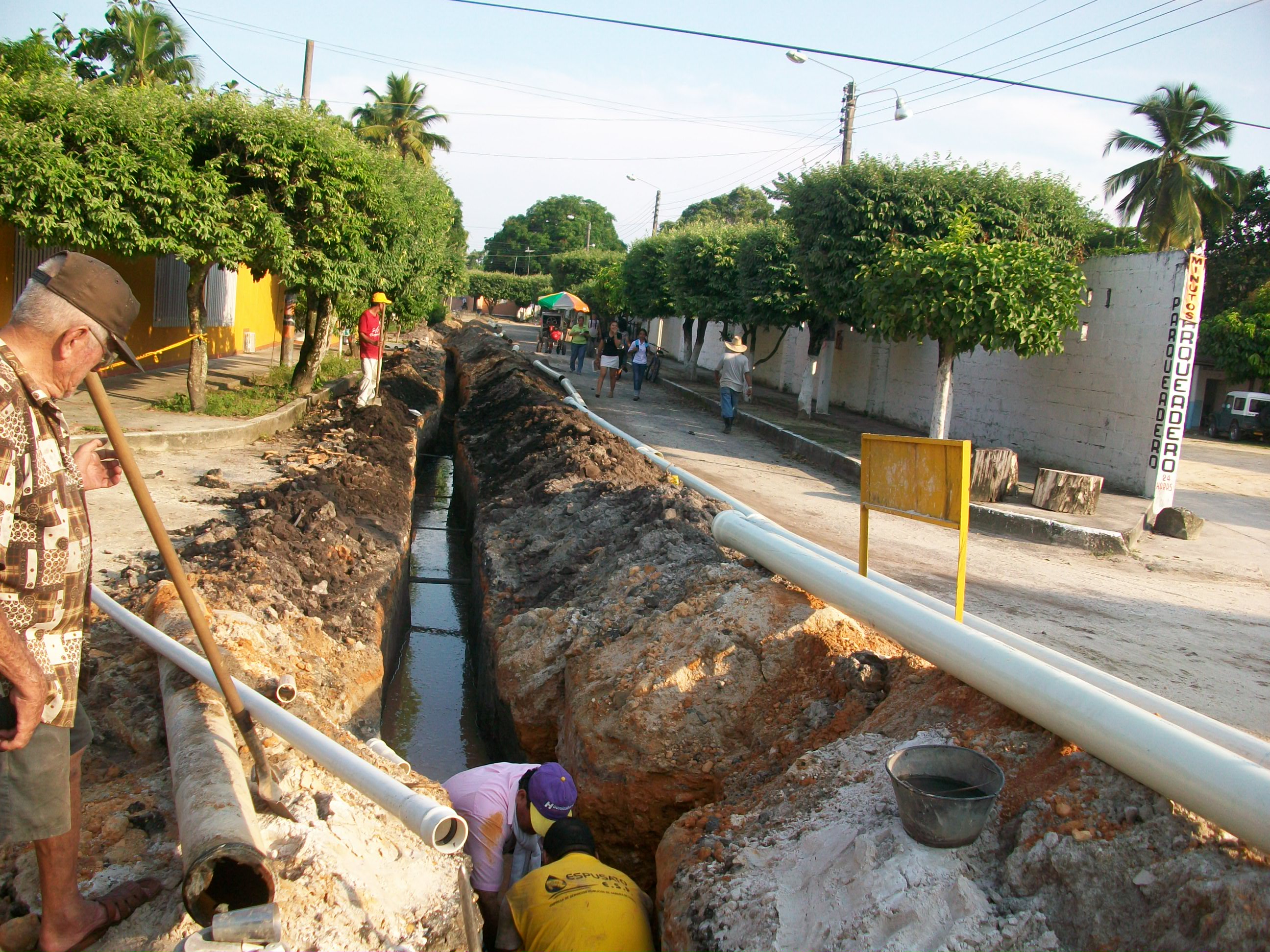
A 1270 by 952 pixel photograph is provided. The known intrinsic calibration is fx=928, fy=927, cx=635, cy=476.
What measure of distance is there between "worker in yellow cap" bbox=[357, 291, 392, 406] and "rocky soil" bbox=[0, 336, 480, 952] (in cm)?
593

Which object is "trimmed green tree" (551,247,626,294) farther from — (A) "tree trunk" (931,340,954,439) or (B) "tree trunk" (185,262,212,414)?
(A) "tree trunk" (931,340,954,439)

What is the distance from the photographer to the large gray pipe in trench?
261 cm

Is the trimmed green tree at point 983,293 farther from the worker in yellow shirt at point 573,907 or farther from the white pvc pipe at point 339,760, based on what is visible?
the white pvc pipe at point 339,760

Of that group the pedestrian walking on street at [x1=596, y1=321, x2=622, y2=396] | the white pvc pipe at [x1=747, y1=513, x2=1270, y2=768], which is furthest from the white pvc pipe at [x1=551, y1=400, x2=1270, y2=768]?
the pedestrian walking on street at [x1=596, y1=321, x2=622, y2=396]

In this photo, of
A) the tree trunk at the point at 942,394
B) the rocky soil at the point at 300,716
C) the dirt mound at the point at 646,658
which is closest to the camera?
the rocky soil at the point at 300,716

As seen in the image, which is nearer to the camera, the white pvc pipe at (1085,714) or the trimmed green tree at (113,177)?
the white pvc pipe at (1085,714)

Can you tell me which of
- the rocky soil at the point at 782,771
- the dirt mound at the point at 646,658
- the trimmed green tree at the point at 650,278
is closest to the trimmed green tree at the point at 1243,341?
the trimmed green tree at the point at 650,278

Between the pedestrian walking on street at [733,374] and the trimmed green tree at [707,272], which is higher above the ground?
the trimmed green tree at [707,272]

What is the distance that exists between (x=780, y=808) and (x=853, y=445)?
42.4ft

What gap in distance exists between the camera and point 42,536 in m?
2.34

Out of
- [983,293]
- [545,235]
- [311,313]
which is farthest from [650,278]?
[545,235]

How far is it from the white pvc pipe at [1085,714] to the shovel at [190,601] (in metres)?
2.67

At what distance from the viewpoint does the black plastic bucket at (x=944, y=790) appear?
3008mm

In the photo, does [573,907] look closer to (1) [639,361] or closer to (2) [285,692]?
(2) [285,692]
